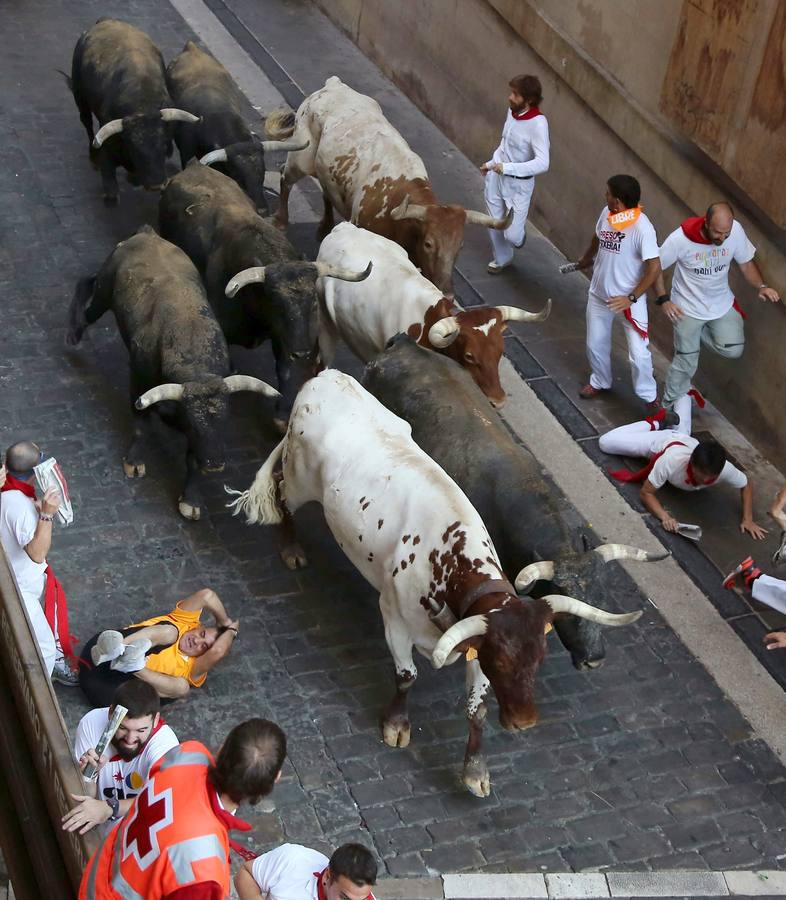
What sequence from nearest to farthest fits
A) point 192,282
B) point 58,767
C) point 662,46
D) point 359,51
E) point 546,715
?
point 58,767
point 546,715
point 192,282
point 662,46
point 359,51

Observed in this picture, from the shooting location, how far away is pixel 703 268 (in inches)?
437

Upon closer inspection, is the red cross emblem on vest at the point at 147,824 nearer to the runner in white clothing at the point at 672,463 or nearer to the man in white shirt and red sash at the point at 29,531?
the man in white shirt and red sash at the point at 29,531

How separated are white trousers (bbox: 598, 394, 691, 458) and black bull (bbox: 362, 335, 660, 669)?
4.61 feet

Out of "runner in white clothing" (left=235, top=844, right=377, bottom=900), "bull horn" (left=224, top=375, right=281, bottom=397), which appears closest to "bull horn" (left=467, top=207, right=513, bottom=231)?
"bull horn" (left=224, top=375, right=281, bottom=397)

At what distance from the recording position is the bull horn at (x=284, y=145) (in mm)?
12953

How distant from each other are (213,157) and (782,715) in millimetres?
7439

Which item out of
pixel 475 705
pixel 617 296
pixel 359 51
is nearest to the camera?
pixel 475 705

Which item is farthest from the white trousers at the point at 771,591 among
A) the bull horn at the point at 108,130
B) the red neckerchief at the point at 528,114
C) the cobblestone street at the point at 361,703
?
the bull horn at the point at 108,130

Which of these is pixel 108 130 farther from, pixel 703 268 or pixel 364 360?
pixel 703 268

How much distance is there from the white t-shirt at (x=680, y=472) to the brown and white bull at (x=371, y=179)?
2535 mm

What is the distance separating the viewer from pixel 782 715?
9102 mm

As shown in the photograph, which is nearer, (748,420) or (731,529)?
(731,529)

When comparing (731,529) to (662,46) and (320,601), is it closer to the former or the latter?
(320,601)

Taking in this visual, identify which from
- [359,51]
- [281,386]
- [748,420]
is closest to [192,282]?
[281,386]
